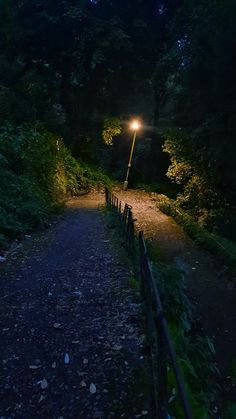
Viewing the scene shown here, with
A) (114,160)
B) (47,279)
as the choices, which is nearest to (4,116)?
(47,279)

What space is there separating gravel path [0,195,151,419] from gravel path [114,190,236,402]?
195 centimetres

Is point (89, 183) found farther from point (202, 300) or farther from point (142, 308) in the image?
point (142, 308)

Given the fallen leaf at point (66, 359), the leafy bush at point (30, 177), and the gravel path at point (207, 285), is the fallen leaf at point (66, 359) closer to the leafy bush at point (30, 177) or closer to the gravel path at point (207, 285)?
the gravel path at point (207, 285)

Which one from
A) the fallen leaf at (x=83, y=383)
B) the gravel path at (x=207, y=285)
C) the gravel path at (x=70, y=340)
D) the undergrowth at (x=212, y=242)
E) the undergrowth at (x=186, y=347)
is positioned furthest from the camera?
the undergrowth at (x=212, y=242)

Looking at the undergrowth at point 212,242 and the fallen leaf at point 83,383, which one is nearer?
the fallen leaf at point 83,383

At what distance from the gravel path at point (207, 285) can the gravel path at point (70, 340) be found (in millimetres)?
1951

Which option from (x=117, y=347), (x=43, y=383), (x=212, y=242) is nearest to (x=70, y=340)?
(x=117, y=347)

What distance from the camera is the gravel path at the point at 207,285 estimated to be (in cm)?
707

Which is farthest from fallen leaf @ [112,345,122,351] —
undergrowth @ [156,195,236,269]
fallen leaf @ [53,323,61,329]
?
undergrowth @ [156,195,236,269]

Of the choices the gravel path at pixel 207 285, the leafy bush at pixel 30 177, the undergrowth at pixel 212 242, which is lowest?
the gravel path at pixel 207 285

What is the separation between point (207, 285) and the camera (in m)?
9.90

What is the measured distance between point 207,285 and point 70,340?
5.46 m

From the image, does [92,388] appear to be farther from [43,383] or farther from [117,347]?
[117,347]

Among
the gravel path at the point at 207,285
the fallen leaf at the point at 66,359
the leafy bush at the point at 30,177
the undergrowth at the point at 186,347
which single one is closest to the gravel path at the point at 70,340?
the fallen leaf at the point at 66,359
